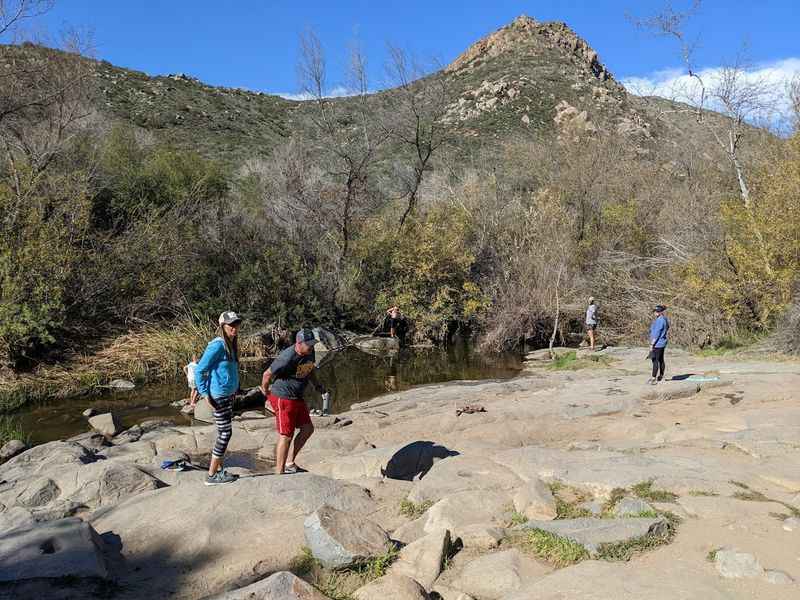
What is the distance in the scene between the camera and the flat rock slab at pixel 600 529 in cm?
470

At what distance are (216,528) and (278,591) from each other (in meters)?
1.63

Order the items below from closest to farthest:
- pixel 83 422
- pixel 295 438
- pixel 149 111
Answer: pixel 295 438
pixel 83 422
pixel 149 111

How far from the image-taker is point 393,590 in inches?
163

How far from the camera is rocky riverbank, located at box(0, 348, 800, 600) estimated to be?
4199mm

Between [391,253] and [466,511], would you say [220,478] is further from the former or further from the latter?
[391,253]

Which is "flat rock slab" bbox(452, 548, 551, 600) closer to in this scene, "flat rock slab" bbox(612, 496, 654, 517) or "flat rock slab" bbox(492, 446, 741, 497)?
"flat rock slab" bbox(612, 496, 654, 517)

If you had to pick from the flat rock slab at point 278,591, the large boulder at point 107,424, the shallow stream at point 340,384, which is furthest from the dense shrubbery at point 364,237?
the flat rock slab at point 278,591

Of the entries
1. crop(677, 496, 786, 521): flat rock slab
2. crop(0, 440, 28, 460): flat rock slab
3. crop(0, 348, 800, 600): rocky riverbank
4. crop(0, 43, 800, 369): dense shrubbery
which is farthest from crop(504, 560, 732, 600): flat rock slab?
crop(0, 43, 800, 369): dense shrubbery

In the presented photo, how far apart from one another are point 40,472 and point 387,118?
2048 cm

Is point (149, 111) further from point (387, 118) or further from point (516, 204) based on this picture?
point (516, 204)

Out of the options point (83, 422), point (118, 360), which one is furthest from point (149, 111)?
point (83, 422)

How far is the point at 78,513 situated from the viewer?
6539 millimetres

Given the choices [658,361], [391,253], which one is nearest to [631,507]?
[658,361]

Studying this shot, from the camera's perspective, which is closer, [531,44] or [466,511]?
[466,511]
